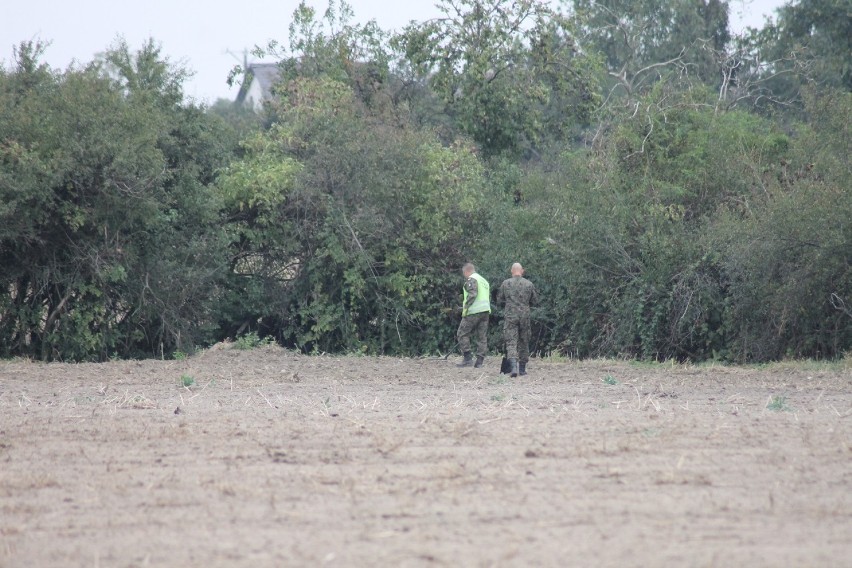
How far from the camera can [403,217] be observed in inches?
907

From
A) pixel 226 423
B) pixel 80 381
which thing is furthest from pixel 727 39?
pixel 226 423

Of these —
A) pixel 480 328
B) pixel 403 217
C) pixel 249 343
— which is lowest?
pixel 249 343

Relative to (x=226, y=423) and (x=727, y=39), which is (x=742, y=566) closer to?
(x=226, y=423)

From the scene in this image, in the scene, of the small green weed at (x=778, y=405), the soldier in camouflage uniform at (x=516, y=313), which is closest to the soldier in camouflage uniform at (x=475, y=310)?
the soldier in camouflage uniform at (x=516, y=313)

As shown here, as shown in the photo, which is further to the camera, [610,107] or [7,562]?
[610,107]

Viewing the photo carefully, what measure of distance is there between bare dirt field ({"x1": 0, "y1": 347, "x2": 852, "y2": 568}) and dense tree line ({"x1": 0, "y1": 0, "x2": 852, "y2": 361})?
6196mm

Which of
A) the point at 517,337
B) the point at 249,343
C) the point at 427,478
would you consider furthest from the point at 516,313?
the point at 427,478

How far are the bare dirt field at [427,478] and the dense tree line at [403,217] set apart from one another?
6196 millimetres

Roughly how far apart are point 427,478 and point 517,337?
8.61 m

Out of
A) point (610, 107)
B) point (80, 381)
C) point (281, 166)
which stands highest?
point (610, 107)

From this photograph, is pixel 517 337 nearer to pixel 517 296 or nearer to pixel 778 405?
pixel 517 296

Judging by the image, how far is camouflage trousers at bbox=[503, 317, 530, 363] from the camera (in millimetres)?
15930

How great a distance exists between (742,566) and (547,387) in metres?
8.76

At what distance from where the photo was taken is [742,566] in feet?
17.7
